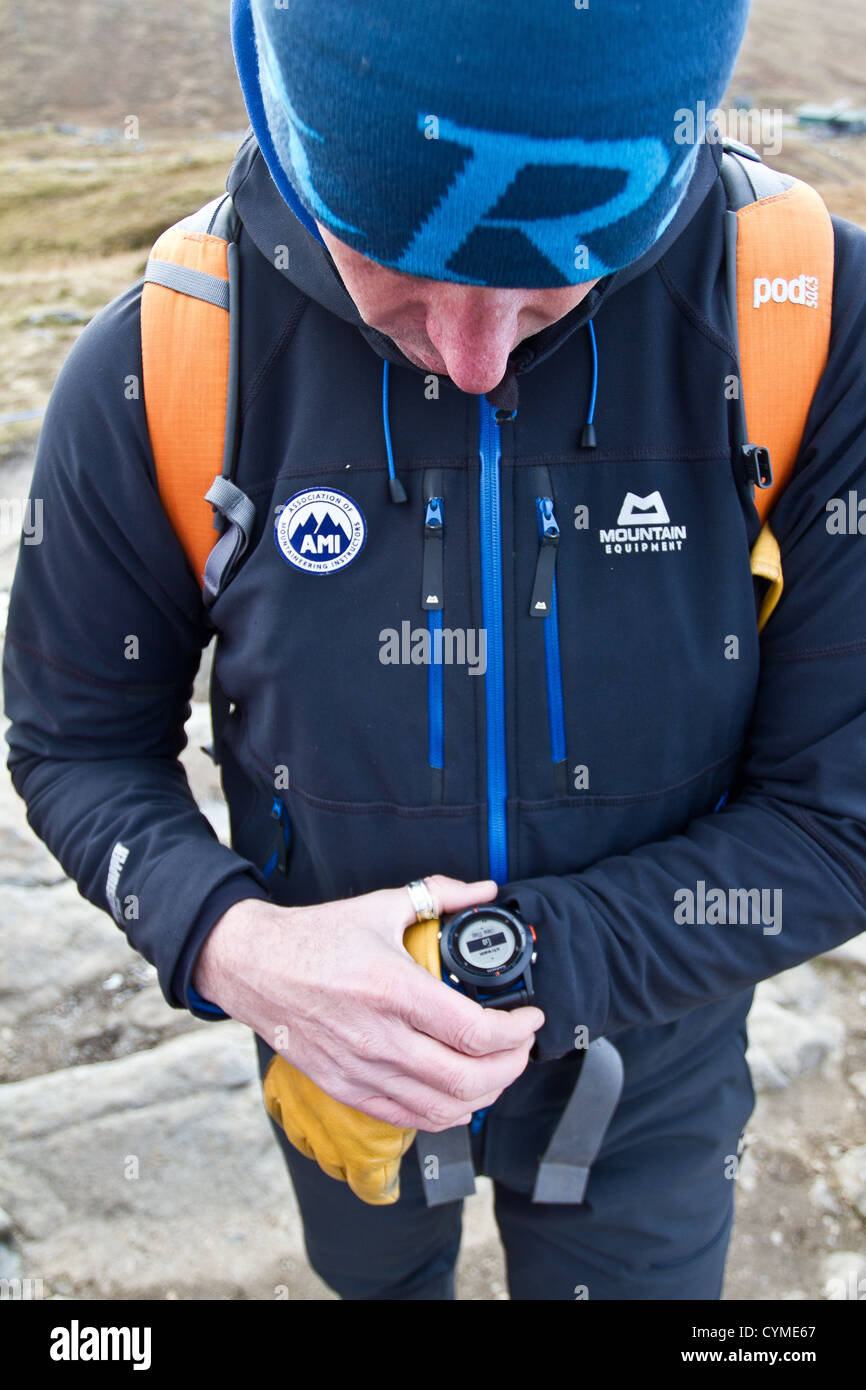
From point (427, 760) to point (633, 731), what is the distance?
1.08 ft

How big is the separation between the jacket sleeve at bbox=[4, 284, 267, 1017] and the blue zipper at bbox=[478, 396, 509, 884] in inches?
17.3

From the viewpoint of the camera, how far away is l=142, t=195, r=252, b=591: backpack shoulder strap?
148cm

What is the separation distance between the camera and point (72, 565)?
1.57 meters

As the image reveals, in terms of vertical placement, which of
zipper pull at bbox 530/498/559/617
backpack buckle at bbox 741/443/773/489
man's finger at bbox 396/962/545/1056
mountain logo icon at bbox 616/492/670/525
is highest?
backpack buckle at bbox 741/443/773/489

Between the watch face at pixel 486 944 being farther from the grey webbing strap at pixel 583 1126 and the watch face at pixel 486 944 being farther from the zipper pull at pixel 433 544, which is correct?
the zipper pull at pixel 433 544

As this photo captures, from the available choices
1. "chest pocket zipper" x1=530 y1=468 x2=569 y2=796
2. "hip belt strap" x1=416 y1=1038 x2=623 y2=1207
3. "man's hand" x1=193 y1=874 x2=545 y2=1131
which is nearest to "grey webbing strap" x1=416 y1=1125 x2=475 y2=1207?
"hip belt strap" x1=416 y1=1038 x2=623 y2=1207

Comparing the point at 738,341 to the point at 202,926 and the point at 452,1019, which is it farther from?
the point at 202,926

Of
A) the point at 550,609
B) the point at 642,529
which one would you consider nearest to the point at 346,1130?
the point at 550,609

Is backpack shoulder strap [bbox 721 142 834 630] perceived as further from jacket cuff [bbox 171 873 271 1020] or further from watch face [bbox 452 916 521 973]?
jacket cuff [bbox 171 873 271 1020]

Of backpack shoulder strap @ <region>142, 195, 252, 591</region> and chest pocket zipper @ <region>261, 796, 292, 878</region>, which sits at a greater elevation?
backpack shoulder strap @ <region>142, 195, 252, 591</region>

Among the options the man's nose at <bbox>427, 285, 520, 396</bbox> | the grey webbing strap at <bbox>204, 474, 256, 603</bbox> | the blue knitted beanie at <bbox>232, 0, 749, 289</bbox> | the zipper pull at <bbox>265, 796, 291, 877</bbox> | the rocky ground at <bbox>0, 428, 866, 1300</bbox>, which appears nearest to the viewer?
the blue knitted beanie at <bbox>232, 0, 749, 289</bbox>

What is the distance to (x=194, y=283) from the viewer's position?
4.90 feet

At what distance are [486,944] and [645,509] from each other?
0.71 meters

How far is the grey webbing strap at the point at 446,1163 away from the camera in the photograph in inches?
71.7
